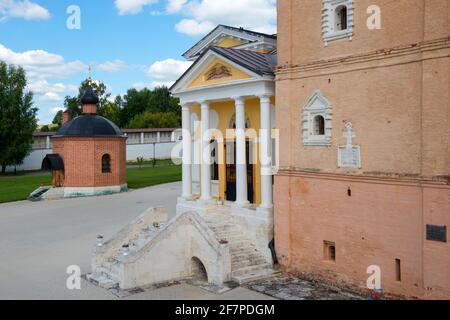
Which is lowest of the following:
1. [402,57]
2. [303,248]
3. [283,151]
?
[303,248]

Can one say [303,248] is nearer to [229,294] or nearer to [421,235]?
[229,294]

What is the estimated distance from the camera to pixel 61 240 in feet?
64.1

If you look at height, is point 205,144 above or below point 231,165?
above

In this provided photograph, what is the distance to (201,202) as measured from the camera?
1758 cm

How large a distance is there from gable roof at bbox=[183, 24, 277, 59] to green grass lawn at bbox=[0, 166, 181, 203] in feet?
55.5

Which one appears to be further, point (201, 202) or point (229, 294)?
point (201, 202)

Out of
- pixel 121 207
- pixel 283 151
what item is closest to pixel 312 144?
pixel 283 151

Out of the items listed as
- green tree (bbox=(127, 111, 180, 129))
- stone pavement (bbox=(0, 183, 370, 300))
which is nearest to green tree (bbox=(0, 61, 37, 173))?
stone pavement (bbox=(0, 183, 370, 300))

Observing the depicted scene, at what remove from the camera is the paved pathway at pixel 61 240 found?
43.9ft

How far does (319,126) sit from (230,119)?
4980mm

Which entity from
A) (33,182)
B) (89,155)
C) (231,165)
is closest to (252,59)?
(231,165)

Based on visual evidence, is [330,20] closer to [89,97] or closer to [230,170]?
[230,170]

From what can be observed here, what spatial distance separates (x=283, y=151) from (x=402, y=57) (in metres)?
4.38

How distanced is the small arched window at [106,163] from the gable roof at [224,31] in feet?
47.7
